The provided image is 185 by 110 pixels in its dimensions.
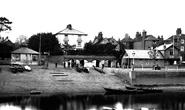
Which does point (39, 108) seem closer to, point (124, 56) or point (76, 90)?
point (76, 90)

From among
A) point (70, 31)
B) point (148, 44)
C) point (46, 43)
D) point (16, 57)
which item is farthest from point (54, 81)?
point (148, 44)

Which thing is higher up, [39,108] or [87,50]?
[87,50]

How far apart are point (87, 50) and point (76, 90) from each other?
3886 cm

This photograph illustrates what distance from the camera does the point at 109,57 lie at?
86.9 m

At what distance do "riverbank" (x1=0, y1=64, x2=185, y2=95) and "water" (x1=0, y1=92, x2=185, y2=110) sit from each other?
4536 millimetres

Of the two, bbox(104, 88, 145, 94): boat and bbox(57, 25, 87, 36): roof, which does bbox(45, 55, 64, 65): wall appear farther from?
bbox(104, 88, 145, 94): boat

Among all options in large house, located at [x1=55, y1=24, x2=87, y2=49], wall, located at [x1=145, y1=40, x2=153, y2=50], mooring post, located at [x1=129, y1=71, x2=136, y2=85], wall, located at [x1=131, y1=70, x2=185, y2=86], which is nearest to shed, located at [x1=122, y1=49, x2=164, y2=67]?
wall, located at [x1=131, y1=70, x2=185, y2=86]

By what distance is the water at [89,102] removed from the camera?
39.8 meters

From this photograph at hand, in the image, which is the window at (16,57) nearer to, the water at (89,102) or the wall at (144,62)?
the water at (89,102)

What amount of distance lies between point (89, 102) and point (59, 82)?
593 inches

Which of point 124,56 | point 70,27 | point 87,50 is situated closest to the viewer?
point 124,56

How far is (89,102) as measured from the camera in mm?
44062

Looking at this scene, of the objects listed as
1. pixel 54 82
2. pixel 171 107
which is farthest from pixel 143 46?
pixel 171 107

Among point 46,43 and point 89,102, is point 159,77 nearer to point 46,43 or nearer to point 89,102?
Result: point 89,102
